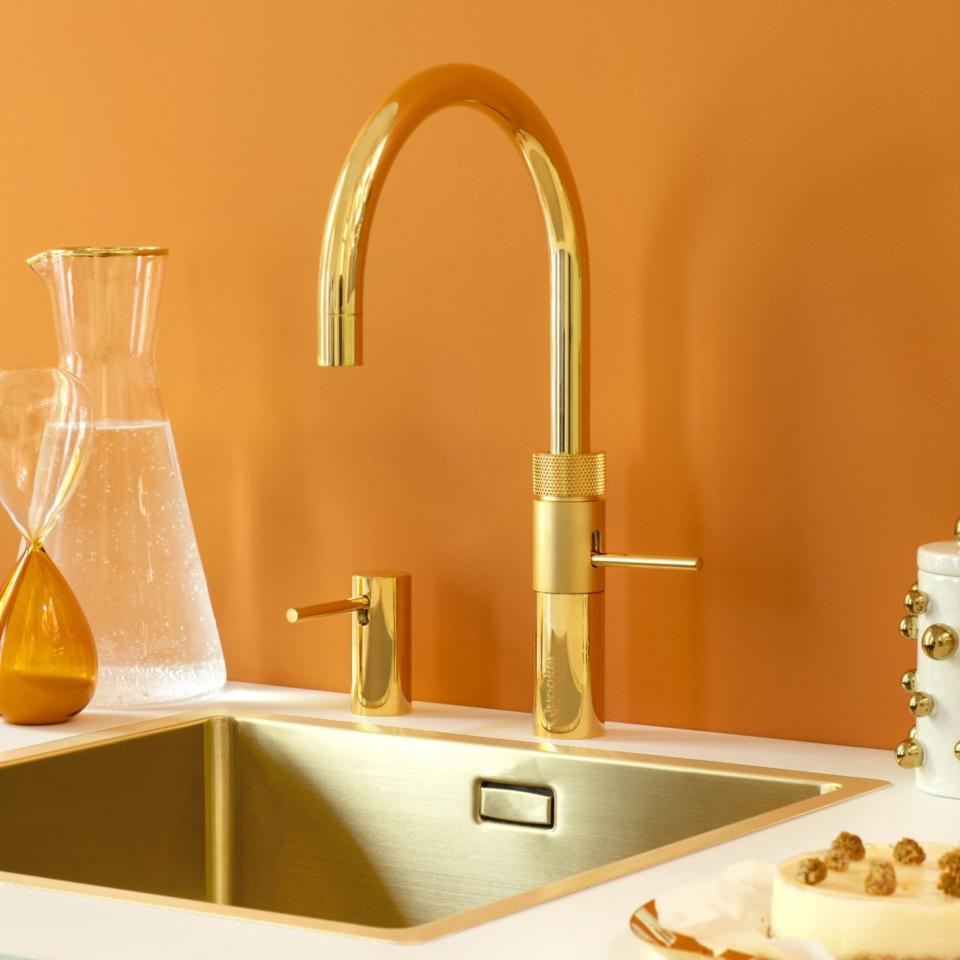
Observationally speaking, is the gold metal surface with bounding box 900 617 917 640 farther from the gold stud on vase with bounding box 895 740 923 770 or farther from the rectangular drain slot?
the rectangular drain slot

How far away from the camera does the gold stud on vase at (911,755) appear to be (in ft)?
2.86

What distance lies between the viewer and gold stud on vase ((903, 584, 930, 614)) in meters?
0.86

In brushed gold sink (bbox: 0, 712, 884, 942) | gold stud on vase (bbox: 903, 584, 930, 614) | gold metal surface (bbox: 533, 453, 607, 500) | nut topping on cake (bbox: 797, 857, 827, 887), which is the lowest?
brushed gold sink (bbox: 0, 712, 884, 942)

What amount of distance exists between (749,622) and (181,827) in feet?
1.29

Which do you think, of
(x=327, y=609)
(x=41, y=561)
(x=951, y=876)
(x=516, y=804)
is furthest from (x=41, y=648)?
(x=951, y=876)

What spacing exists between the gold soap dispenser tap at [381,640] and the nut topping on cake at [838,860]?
1.64 feet

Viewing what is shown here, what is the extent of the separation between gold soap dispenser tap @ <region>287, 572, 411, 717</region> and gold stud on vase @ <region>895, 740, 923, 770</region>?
350mm

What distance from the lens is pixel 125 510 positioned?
3.70ft

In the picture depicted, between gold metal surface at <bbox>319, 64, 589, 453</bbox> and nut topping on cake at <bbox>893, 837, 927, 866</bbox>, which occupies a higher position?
gold metal surface at <bbox>319, 64, 589, 453</bbox>

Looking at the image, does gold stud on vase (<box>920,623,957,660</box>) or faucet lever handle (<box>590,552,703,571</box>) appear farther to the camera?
faucet lever handle (<box>590,552,703,571</box>)

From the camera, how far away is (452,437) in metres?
1.13

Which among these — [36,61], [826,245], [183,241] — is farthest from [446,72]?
[36,61]

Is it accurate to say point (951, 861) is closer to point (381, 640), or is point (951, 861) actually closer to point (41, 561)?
point (381, 640)

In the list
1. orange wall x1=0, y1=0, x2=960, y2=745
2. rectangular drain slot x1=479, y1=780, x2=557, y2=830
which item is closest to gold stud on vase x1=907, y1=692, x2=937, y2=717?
orange wall x1=0, y1=0, x2=960, y2=745
